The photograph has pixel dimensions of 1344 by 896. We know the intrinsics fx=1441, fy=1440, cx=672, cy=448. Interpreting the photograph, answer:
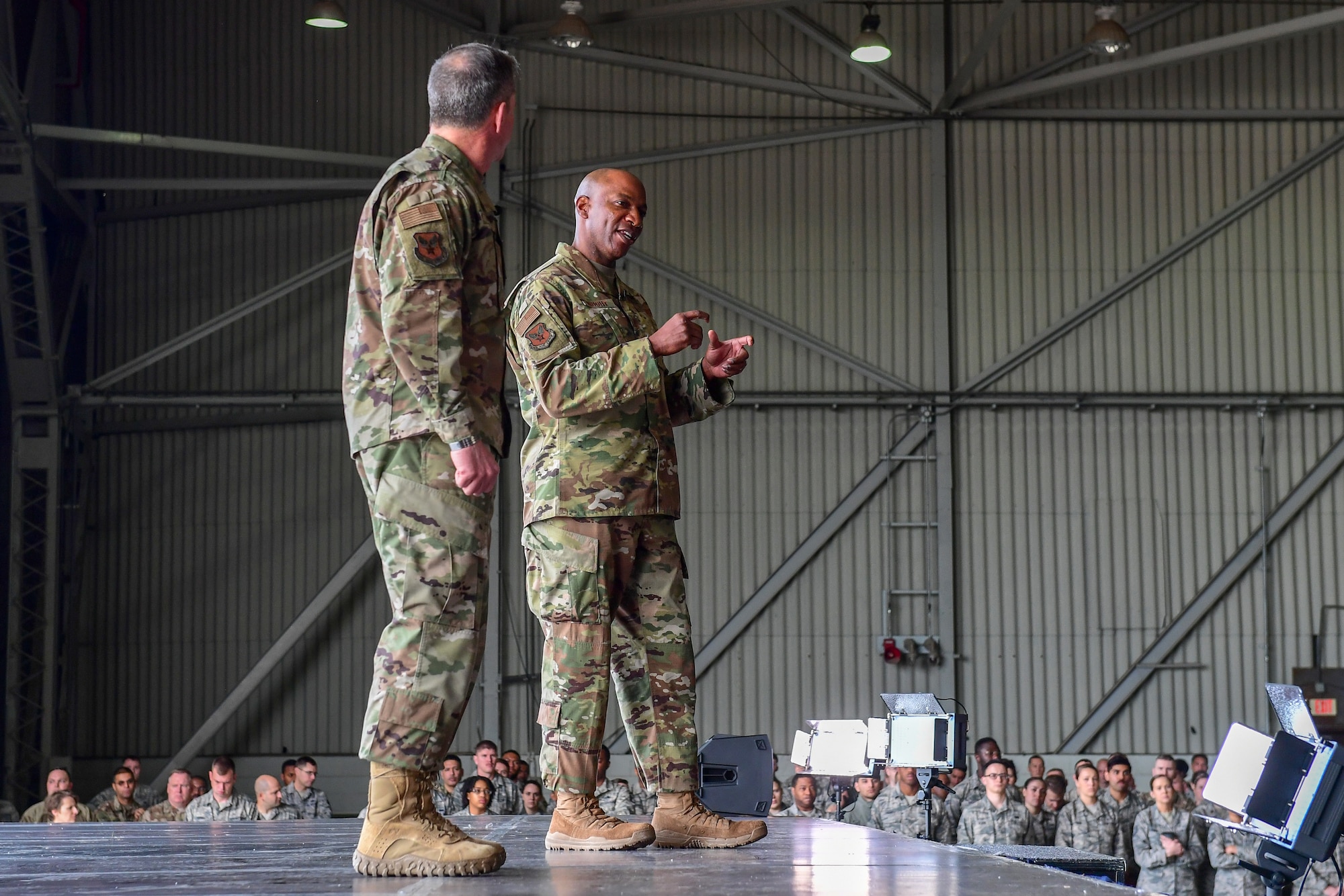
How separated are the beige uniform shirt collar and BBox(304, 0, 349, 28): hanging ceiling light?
10.5 meters

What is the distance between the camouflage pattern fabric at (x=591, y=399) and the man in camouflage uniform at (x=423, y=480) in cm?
52

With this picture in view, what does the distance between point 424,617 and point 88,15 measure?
1511 centimetres

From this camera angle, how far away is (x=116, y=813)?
12.4 m

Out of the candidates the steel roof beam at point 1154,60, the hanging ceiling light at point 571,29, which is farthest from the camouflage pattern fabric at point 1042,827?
the hanging ceiling light at point 571,29

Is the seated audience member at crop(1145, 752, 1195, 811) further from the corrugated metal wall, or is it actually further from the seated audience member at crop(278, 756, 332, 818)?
the seated audience member at crop(278, 756, 332, 818)

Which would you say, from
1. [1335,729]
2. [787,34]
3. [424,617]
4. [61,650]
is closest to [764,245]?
[787,34]

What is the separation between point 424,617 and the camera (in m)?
3.25

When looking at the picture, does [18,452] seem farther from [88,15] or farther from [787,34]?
[787,34]

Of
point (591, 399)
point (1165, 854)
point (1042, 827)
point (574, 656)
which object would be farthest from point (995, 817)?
point (591, 399)

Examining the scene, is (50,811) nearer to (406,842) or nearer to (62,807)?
(62,807)

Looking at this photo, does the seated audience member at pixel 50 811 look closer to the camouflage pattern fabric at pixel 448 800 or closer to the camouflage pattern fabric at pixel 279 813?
the camouflage pattern fabric at pixel 279 813

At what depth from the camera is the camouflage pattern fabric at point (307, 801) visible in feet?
42.0

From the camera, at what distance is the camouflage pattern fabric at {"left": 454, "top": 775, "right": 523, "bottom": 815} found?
12.5 meters

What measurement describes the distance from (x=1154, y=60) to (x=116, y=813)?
12.0 m
